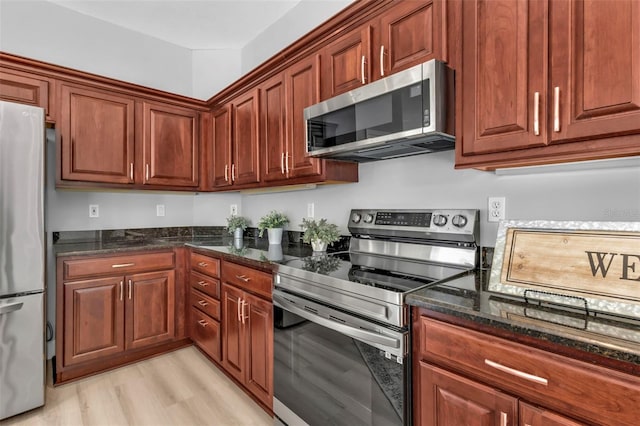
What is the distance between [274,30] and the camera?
3.02m

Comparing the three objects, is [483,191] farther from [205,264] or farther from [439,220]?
[205,264]

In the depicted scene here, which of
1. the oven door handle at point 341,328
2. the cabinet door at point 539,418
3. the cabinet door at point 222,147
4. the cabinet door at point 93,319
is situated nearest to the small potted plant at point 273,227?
the cabinet door at point 222,147

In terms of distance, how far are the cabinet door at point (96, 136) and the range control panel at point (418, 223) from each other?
196 centimetres

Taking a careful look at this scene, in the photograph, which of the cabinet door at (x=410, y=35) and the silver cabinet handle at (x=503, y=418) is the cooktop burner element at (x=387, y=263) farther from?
the cabinet door at (x=410, y=35)

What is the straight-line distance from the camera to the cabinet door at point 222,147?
284cm

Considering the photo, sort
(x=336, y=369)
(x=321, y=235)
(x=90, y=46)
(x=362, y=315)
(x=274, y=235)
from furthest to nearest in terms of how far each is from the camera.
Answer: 1. (x=90, y=46)
2. (x=274, y=235)
3. (x=321, y=235)
4. (x=336, y=369)
5. (x=362, y=315)

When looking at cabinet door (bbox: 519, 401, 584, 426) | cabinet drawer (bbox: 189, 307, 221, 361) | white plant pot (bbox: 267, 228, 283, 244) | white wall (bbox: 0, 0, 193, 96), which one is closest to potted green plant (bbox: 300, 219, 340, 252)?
white plant pot (bbox: 267, 228, 283, 244)

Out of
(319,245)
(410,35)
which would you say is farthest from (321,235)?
(410,35)

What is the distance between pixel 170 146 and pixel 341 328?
2385mm

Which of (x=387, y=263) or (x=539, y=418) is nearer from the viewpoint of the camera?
(x=539, y=418)

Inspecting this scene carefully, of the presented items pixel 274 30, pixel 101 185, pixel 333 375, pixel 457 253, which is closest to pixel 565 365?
pixel 457 253

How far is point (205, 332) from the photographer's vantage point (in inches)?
97.1

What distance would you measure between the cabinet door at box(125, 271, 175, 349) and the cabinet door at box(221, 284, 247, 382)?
2.24 feet

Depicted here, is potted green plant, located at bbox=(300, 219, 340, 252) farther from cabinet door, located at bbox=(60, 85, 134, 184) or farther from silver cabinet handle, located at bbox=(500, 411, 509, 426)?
cabinet door, located at bbox=(60, 85, 134, 184)
